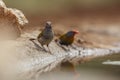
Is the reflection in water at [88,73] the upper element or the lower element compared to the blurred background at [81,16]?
lower

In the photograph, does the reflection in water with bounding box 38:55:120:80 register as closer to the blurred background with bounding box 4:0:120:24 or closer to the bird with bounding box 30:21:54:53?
the bird with bounding box 30:21:54:53

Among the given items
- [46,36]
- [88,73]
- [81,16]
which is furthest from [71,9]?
[88,73]

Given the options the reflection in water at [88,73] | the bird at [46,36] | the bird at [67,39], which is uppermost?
the bird at [46,36]

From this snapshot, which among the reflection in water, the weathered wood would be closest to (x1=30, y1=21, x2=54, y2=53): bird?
the weathered wood

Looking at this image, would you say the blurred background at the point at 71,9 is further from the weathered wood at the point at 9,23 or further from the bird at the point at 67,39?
the weathered wood at the point at 9,23

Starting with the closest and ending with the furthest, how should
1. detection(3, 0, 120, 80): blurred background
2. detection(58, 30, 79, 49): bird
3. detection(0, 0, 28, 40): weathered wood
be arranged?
detection(0, 0, 28, 40): weathered wood < detection(58, 30, 79, 49): bird < detection(3, 0, 120, 80): blurred background

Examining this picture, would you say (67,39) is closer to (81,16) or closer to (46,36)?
(46,36)

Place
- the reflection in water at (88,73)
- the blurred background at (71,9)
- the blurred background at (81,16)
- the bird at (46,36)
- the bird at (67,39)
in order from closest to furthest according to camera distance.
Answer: the reflection in water at (88,73) → the bird at (46,36) → the bird at (67,39) → the blurred background at (81,16) → the blurred background at (71,9)

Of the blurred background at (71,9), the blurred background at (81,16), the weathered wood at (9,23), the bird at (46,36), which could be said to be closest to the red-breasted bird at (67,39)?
the bird at (46,36)

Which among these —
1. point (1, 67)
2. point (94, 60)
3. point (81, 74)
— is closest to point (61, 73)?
point (81, 74)
